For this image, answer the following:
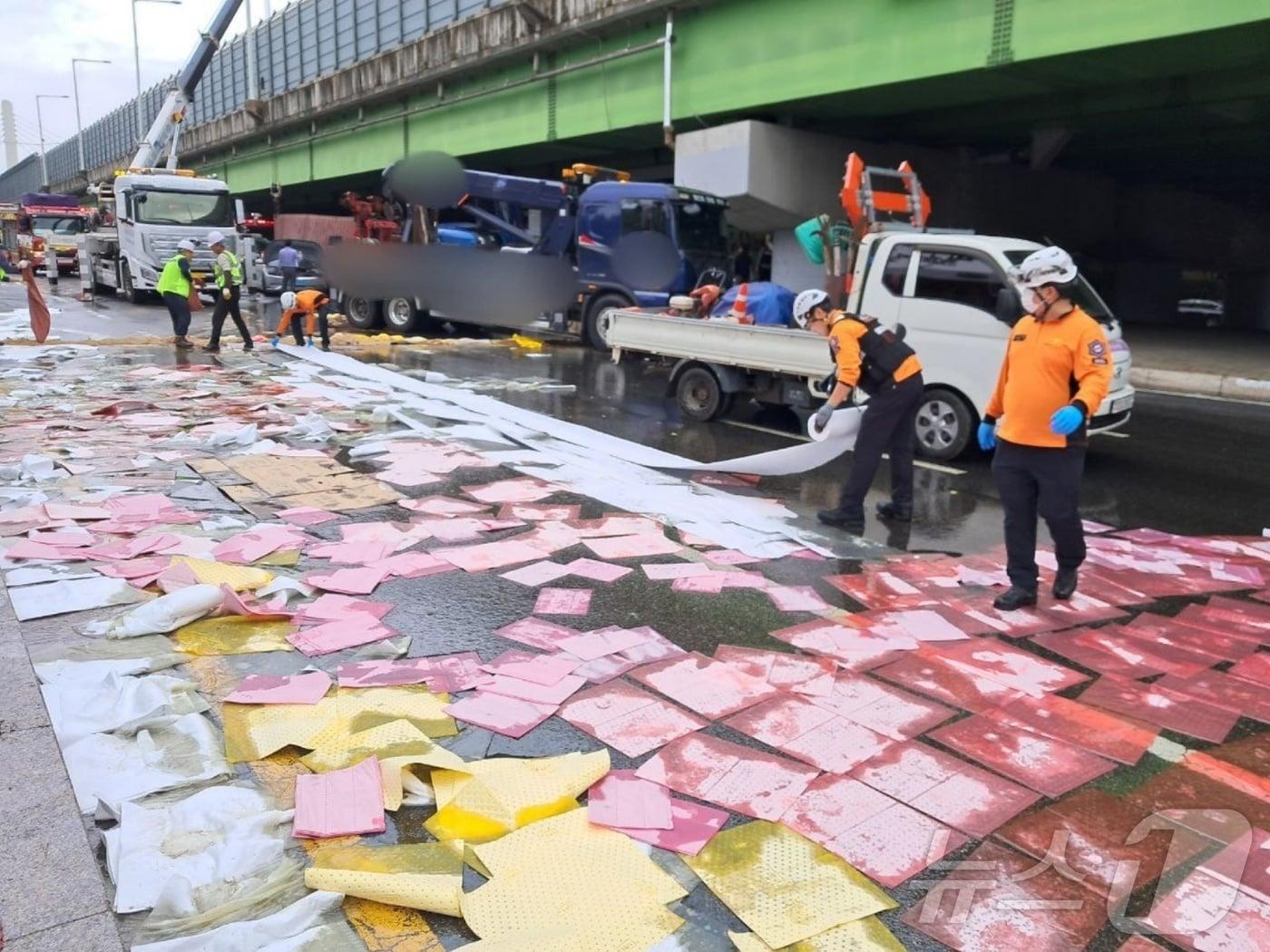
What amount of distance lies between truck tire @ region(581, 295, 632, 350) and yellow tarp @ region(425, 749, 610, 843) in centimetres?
1381

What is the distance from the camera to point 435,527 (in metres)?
6.15

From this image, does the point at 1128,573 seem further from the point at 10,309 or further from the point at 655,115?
the point at 10,309

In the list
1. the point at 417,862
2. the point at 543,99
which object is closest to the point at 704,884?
the point at 417,862

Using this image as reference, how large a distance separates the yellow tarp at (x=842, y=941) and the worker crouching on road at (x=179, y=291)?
49.6ft

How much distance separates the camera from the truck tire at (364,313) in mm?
19375

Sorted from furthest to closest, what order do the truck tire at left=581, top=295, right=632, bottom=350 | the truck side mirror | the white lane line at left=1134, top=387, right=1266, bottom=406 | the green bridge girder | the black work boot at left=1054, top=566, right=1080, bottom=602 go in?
the truck tire at left=581, top=295, right=632, bottom=350, the white lane line at left=1134, top=387, right=1266, bottom=406, the green bridge girder, the truck side mirror, the black work boot at left=1054, top=566, right=1080, bottom=602

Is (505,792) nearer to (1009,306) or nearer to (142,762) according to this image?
(142,762)

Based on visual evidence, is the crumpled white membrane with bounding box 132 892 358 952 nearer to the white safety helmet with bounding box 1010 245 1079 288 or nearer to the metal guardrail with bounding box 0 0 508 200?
the white safety helmet with bounding box 1010 245 1079 288

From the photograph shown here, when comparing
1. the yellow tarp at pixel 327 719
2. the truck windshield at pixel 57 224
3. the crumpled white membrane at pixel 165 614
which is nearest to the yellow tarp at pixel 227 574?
the crumpled white membrane at pixel 165 614

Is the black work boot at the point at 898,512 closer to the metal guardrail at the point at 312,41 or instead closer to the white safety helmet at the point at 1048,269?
the white safety helmet at the point at 1048,269

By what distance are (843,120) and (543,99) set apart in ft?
20.6

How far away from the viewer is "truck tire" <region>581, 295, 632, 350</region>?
16.8 m

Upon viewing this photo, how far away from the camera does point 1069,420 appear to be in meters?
4.57

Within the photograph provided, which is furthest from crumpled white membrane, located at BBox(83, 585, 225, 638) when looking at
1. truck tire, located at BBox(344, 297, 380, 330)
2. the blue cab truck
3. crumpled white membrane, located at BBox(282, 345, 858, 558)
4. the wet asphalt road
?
truck tire, located at BBox(344, 297, 380, 330)
